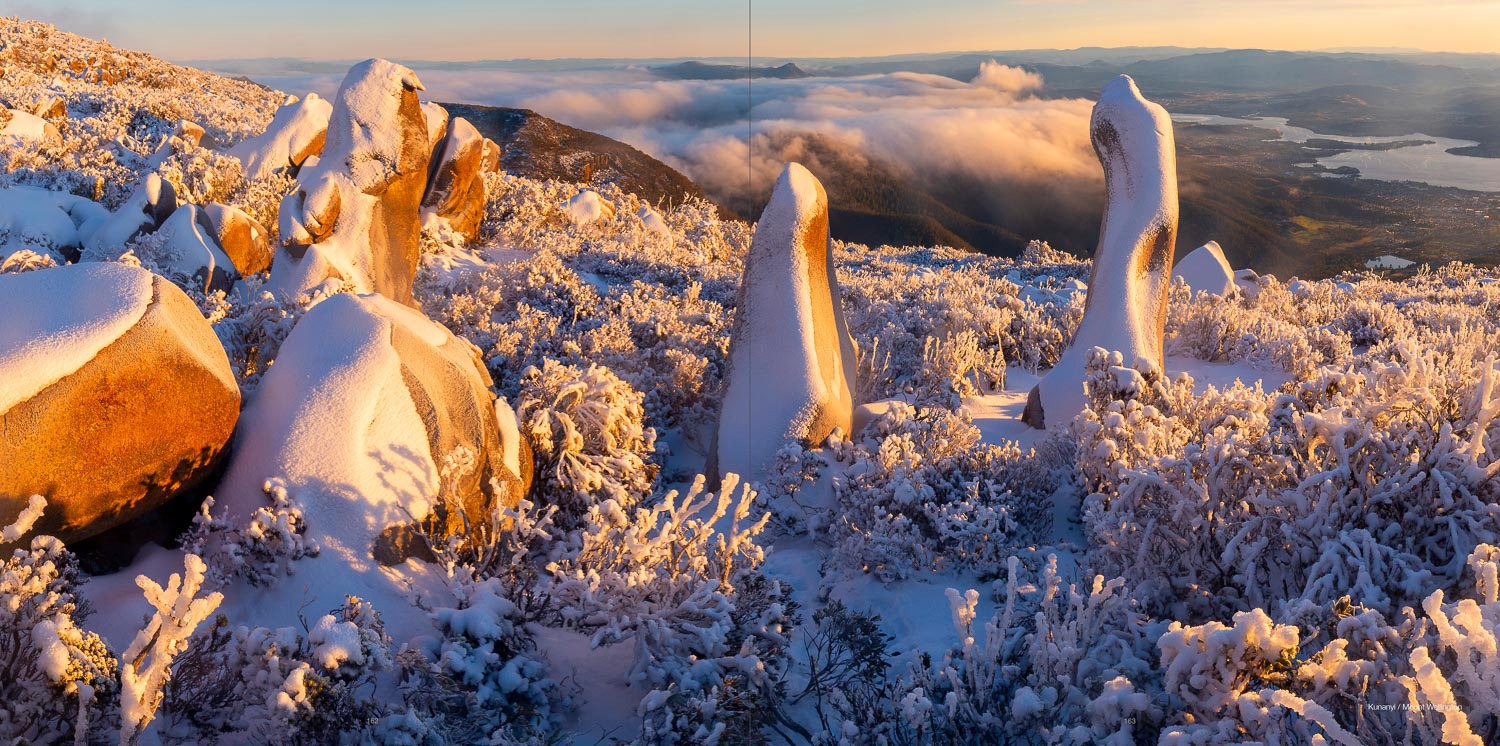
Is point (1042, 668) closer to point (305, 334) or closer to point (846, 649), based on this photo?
point (846, 649)

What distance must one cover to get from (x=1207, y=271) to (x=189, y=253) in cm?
1384

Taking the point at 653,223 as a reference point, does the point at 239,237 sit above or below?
above

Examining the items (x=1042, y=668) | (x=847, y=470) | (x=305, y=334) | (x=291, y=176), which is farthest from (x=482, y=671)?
(x=291, y=176)

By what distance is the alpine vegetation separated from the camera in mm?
2820

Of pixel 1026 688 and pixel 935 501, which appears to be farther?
pixel 935 501

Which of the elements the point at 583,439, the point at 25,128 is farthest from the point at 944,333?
the point at 25,128

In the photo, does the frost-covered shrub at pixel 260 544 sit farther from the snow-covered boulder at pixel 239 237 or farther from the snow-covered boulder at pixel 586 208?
the snow-covered boulder at pixel 586 208

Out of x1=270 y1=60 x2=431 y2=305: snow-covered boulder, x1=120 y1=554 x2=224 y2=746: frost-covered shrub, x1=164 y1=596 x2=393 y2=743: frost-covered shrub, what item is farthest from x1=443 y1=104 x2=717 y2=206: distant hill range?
x1=120 y1=554 x2=224 y2=746: frost-covered shrub

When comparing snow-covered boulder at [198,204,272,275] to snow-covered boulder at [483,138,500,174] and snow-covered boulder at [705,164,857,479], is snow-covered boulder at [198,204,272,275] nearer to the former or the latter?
snow-covered boulder at [705,164,857,479]

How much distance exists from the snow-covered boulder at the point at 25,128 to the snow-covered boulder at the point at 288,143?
249cm

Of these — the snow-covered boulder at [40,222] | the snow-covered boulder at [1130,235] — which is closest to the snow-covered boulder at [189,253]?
the snow-covered boulder at [40,222]

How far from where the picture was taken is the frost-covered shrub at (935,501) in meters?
4.79

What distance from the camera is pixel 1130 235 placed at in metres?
7.09

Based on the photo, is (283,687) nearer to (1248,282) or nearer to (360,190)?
(360,190)
